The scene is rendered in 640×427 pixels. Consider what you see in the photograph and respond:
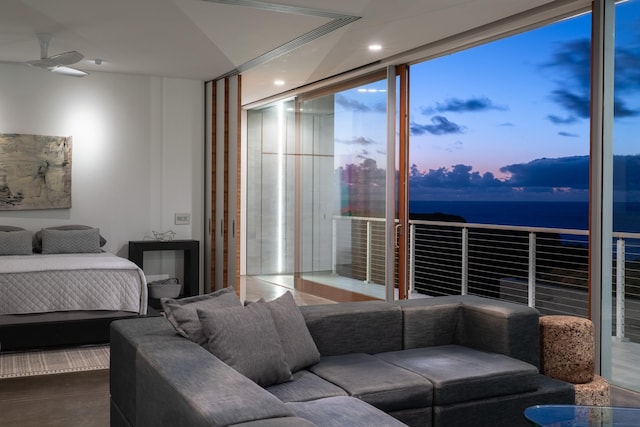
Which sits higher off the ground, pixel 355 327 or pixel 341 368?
pixel 355 327

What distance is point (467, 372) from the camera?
10.4 ft

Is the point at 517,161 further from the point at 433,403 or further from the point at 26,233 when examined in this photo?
the point at 433,403

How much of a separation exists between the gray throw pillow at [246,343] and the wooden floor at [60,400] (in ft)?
3.96

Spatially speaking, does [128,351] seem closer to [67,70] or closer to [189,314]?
[189,314]

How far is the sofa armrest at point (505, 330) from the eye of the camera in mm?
3521

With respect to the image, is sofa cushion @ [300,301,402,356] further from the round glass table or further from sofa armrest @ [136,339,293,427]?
the round glass table

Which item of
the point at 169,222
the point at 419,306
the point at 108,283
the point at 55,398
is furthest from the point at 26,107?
the point at 419,306

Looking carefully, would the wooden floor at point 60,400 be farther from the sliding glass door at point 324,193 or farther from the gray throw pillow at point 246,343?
the sliding glass door at point 324,193

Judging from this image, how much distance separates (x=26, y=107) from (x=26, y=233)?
138 cm

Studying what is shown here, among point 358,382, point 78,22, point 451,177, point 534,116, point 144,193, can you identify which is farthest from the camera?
point 451,177

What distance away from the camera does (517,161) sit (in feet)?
34.3

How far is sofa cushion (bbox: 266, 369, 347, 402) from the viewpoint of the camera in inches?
109

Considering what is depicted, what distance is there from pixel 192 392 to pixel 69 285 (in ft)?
12.4

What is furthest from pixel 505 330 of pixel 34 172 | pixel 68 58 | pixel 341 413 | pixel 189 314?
pixel 34 172
